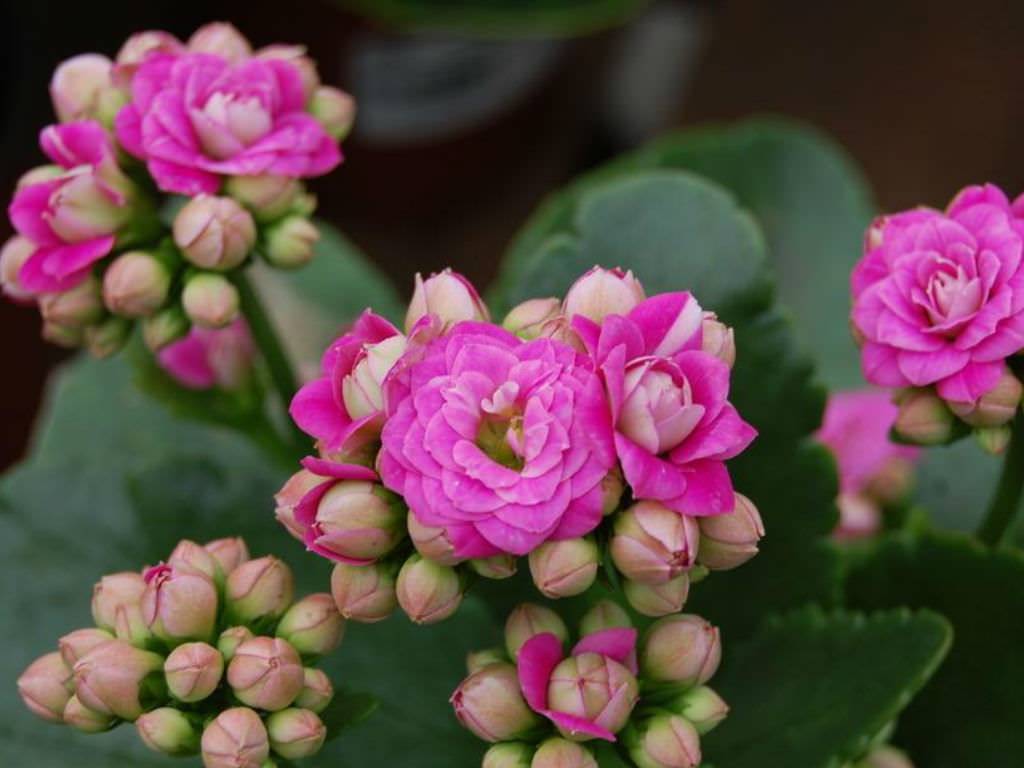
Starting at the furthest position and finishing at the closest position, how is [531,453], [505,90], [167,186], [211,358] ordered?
1. [505,90]
2. [211,358]
3. [167,186]
4. [531,453]

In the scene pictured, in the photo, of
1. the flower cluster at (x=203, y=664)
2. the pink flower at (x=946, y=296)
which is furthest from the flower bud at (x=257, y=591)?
the pink flower at (x=946, y=296)

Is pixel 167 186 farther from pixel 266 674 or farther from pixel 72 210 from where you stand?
pixel 266 674

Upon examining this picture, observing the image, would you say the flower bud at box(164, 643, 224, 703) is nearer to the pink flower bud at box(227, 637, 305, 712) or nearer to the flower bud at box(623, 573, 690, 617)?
the pink flower bud at box(227, 637, 305, 712)

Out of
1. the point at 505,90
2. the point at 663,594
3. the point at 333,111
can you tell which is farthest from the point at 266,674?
the point at 505,90

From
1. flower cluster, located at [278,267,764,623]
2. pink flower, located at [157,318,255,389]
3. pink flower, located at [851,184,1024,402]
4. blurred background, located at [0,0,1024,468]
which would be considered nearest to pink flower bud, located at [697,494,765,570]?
flower cluster, located at [278,267,764,623]

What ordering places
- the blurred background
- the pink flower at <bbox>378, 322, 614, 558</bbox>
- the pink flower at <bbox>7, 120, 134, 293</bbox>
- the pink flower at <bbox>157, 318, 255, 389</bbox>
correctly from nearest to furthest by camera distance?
the pink flower at <bbox>378, 322, 614, 558</bbox>
the pink flower at <bbox>7, 120, 134, 293</bbox>
the pink flower at <bbox>157, 318, 255, 389</bbox>
the blurred background

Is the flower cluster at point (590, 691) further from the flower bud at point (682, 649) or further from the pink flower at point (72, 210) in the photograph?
the pink flower at point (72, 210)
